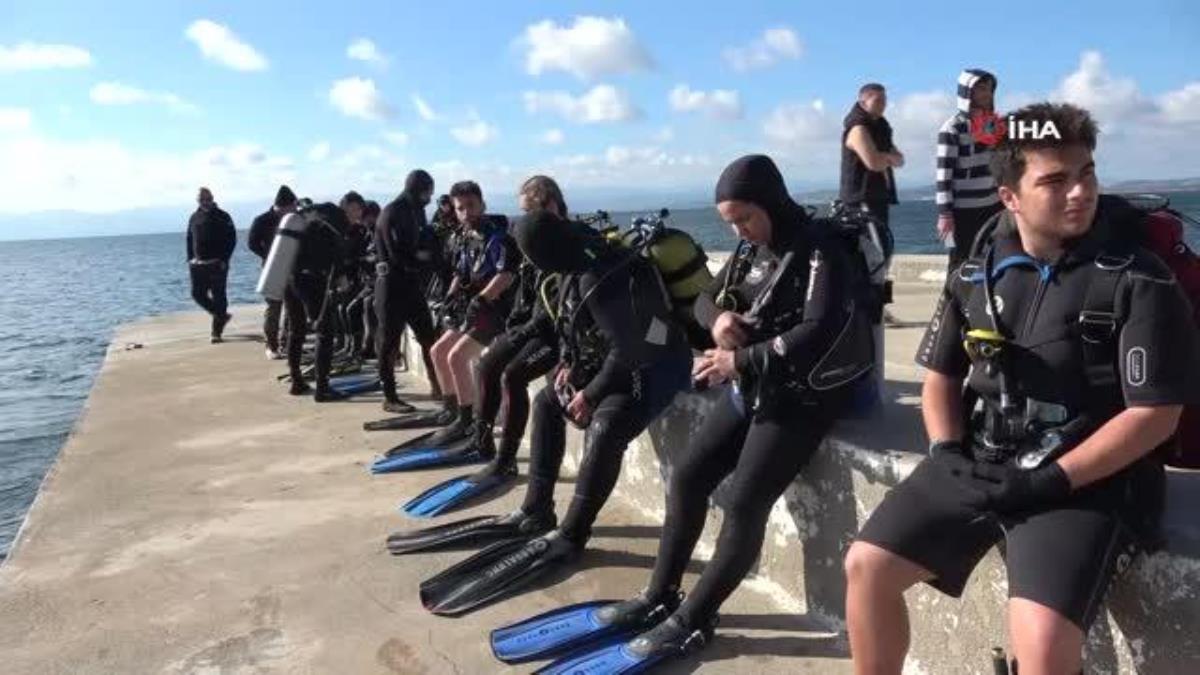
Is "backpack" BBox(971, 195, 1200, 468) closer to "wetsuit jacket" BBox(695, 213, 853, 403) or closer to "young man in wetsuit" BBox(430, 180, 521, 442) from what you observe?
"wetsuit jacket" BBox(695, 213, 853, 403)

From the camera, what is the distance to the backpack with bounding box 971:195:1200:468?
2418mm

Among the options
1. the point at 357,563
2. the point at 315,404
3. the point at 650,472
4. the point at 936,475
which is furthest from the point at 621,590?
the point at 315,404

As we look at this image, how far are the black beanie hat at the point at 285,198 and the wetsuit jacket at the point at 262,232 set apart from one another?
70 centimetres

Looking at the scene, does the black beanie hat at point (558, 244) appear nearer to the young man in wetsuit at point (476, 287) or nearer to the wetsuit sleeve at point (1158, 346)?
the young man in wetsuit at point (476, 287)

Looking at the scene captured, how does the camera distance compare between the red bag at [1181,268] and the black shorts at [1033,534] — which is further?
the red bag at [1181,268]

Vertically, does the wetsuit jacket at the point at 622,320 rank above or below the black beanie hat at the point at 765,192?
below

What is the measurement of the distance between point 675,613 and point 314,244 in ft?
21.1

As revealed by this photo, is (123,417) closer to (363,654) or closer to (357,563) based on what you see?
(357,563)

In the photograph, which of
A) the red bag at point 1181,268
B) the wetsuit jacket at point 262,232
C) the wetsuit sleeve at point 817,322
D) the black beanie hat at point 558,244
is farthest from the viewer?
the wetsuit jacket at point 262,232

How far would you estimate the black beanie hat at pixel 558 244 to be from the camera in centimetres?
454

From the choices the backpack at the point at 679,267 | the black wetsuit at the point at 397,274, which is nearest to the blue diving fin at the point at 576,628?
the backpack at the point at 679,267

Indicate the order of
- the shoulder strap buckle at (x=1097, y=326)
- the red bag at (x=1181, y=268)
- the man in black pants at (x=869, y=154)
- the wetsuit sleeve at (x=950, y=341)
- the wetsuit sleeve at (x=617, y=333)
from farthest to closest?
the man in black pants at (x=869, y=154) → the wetsuit sleeve at (x=617, y=333) → the wetsuit sleeve at (x=950, y=341) → the red bag at (x=1181, y=268) → the shoulder strap buckle at (x=1097, y=326)

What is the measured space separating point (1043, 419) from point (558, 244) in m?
2.60

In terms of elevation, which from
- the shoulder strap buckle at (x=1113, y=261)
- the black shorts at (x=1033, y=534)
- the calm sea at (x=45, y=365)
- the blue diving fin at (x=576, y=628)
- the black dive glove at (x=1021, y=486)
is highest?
the shoulder strap buckle at (x=1113, y=261)
